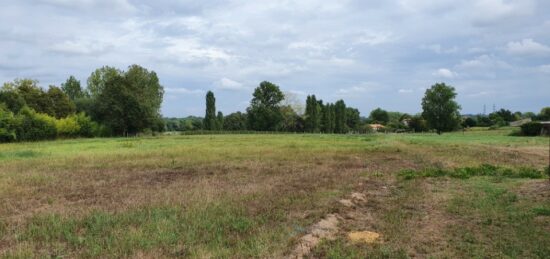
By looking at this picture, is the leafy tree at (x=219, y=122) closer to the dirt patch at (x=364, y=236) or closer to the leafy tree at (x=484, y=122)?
the leafy tree at (x=484, y=122)

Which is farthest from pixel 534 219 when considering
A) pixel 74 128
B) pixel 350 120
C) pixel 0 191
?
pixel 350 120

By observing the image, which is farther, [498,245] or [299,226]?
[299,226]

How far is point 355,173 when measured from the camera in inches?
655

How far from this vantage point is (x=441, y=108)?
288 feet

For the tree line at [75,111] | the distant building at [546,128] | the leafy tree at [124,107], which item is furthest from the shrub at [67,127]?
the distant building at [546,128]

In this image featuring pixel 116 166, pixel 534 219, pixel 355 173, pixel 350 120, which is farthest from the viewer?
pixel 350 120

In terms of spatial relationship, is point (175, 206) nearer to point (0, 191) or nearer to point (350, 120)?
point (0, 191)

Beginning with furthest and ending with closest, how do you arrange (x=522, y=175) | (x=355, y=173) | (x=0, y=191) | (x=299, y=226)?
(x=355, y=173) → (x=522, y=175) → (x=0, y=191) → (x=299, y=226)

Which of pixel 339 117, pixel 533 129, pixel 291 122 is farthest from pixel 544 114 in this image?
pixel 291 122

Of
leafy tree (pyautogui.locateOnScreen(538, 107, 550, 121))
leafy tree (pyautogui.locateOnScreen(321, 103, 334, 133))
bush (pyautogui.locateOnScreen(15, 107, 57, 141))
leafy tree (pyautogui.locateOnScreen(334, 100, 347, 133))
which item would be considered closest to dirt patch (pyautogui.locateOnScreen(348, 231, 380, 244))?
bush (pyautogui.locateOnScreen(15, 107, 57, 141))

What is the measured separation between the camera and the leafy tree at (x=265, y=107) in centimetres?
10338

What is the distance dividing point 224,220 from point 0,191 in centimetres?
814

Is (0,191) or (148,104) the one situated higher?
(148,104)

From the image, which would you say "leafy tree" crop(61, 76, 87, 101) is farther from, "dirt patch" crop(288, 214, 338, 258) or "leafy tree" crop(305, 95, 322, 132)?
"dirt patch" crop(288, 214, 338, 258)
